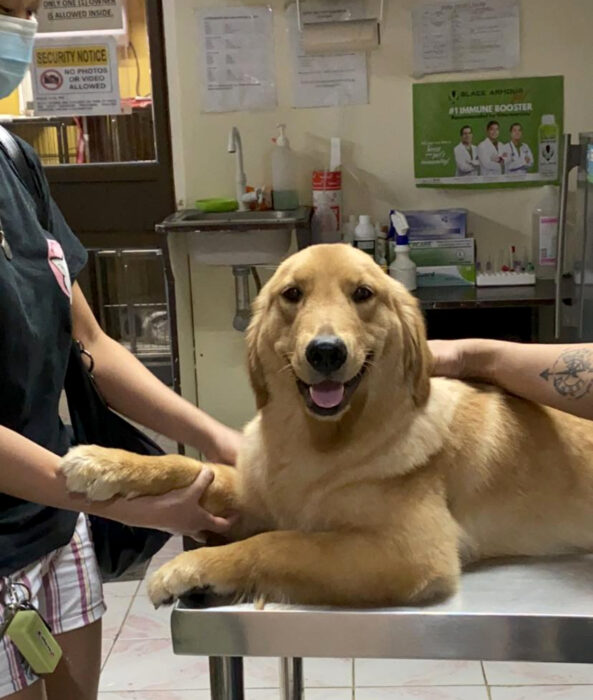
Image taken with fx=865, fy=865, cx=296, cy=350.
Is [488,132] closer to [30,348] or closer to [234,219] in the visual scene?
[234,219]

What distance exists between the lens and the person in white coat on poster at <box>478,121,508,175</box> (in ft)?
9.73

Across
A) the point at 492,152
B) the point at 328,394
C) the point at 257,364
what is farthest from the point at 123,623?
the point at 492,152

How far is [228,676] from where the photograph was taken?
1.05 m

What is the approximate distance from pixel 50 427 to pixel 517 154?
87.9 inches

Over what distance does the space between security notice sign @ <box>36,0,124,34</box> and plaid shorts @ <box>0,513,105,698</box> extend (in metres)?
2.31

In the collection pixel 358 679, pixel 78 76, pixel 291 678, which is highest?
pixel 78 76

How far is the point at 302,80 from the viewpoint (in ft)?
9.83

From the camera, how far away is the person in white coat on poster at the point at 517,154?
2959 mm

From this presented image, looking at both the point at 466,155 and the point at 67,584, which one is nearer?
the point at 67,584

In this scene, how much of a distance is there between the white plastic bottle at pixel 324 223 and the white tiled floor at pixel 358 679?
1.41m

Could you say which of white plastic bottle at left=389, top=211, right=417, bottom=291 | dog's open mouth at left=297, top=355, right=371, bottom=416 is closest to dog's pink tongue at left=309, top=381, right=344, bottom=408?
dog's open mouth at left=297, top=355, right=371, bottom=416

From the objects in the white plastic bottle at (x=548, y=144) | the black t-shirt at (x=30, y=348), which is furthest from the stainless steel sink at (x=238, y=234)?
the black t-shirt at (x=30, y=348)

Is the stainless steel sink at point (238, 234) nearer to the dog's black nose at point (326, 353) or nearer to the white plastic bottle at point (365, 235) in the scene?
the white plastic bottle at point (365, 235)

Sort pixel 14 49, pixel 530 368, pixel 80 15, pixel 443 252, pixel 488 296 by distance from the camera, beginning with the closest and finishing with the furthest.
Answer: pixel 530 368 < pixel 14 49 < pixel 488 296 < pixel 443 252 < pixel 80 15
